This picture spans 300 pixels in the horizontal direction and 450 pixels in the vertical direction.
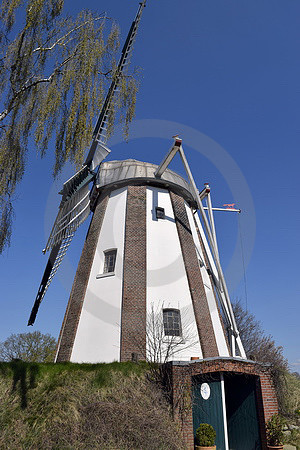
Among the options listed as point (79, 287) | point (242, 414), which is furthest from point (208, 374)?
point (79, 287)

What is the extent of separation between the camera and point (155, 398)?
9.11 m

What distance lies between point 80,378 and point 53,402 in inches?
44.7

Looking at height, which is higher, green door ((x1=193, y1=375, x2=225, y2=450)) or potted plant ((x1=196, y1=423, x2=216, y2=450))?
green door ((x1=193, y1=375, x2=225, y2=450))

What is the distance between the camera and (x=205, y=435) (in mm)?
8977

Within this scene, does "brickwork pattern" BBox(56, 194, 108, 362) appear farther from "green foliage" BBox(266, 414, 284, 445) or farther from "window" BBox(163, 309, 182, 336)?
"green foliage" BBox(266, 414, 284, 445)

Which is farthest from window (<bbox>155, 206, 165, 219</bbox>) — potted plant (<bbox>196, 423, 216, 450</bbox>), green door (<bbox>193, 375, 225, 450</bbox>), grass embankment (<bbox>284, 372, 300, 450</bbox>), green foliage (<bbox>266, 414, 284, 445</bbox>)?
green foliage (<bbox>266, 414, 284, 445</bbox>)

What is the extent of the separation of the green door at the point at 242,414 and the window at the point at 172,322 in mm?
2762

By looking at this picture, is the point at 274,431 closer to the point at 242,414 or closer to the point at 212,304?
the point at 242,414

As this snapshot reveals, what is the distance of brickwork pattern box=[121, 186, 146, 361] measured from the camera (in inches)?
480

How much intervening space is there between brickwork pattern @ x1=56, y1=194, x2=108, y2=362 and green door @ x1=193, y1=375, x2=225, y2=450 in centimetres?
556

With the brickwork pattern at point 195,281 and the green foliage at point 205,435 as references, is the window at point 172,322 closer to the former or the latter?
the brickwork pattern at point 195,281

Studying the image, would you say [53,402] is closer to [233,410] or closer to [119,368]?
[119,368]

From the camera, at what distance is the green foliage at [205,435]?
8805 millimetres

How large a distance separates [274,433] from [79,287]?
9.07 metres
